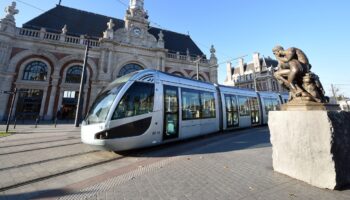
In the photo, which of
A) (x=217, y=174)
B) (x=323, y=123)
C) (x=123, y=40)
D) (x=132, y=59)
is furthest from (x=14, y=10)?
(x=323, y=123)

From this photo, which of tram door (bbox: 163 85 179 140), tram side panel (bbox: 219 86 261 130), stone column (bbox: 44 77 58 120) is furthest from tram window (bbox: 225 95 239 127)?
stone column (bbox: 44 77 58 120)

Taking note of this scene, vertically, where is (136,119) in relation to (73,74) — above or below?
below

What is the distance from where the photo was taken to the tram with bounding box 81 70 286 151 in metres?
5.09

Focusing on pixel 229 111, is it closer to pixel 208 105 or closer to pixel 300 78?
pixel 208 105

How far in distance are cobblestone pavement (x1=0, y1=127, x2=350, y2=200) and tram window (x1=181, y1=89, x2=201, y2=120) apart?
2.65 m

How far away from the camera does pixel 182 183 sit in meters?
3.39

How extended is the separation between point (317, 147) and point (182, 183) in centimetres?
271

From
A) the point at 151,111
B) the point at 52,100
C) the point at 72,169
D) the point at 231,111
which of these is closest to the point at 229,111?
the point at 231,111

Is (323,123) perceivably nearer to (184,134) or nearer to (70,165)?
(184,134)

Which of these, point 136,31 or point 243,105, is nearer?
point 243,105

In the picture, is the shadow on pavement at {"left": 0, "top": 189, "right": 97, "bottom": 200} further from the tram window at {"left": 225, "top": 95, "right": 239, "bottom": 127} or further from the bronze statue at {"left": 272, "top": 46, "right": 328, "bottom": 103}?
the tram window at {"left": 225, "top": 95, "right": 239, "bottom": 127}

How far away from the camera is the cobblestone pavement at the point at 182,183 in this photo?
293cm

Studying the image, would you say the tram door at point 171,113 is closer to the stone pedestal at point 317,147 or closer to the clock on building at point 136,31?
the stone pedestal at point 317,147

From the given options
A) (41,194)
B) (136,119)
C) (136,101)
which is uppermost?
Result: (136,101)
